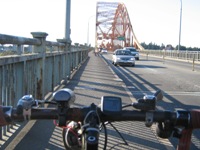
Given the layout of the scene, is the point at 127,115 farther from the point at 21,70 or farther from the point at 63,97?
the point at 21,70

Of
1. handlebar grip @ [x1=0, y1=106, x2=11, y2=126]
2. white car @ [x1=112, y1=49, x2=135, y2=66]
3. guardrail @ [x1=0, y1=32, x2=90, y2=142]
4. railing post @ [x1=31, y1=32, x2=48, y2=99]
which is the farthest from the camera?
white car @ [x1=112, y1=49, x2=135, y2=66]

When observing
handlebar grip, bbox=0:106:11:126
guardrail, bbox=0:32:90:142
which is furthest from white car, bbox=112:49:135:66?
handlebar grip, bbox=0:106:11:126

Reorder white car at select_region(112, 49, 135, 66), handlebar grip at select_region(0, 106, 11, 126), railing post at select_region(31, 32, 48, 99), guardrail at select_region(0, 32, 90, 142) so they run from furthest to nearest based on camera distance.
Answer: white car at select_region(112, 49, 135, 66), railing post at select_region(31, 32, 48, 99), guardrail at select_region(0, 32, 90, 142), handlebar grip at select_region(0, 106, 11, 126)

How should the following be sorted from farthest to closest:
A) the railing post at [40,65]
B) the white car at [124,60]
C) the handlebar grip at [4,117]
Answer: the white car at [124,60], the railing post at [40,65], the handlebar grip at [4,117]

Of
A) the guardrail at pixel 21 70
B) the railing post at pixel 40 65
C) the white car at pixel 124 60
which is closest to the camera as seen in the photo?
the guardrail at pixel 21 70

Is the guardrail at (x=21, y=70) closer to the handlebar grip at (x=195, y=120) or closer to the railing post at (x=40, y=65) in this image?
the railing post at (x=40, y=65)

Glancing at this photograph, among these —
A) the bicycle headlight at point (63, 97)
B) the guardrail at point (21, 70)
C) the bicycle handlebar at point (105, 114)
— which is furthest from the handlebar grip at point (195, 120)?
the guardrail at point (21, 70)

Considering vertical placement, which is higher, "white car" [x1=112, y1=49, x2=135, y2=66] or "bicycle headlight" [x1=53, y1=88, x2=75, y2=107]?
"bicycle headlight" [x1=53, y1=88, x2=75, y2=107]

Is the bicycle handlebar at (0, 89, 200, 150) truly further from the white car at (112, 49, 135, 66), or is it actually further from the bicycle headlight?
the white car at (112, 49, 135, 66)

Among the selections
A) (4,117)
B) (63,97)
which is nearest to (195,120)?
(63,97)

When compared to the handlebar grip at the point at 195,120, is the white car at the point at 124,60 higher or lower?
lower

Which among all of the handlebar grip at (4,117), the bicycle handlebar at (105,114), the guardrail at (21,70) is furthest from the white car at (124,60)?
the handlebar grip at (4,117)

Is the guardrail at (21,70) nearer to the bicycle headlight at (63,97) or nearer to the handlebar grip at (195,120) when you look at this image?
the bicycle headlight at (63,97)

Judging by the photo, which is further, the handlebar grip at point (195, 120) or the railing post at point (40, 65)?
the railing post at point (40, 65)
